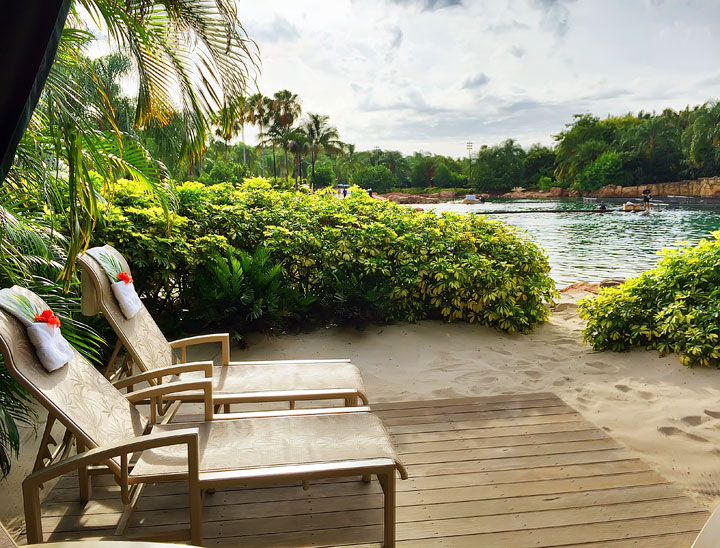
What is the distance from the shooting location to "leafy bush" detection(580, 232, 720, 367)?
15.6 feet

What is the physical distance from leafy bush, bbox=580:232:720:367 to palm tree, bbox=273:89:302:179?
1928 inches

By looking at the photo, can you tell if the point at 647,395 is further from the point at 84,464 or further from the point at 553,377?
the point at 84,464

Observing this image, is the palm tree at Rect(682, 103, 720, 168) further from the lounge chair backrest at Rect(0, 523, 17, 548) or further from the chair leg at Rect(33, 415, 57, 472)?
the lounge chair backrest at Rect(0, 523, 17, 548)

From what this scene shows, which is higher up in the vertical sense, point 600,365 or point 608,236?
point 600,365

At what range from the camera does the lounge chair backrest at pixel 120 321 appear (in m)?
3.01

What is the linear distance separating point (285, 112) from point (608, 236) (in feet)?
121

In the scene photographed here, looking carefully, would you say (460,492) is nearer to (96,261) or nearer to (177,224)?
(96,261)

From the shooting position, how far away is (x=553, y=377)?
187 inches

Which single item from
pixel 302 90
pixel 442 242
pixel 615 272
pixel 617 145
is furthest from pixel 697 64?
pixel 442 242

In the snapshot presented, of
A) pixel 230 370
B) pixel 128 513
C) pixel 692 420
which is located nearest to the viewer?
pixel 128 513

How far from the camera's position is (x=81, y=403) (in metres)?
2.31

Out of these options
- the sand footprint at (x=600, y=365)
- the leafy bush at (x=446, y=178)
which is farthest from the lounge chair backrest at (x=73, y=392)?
the leafy bush at (x=446, y=178)

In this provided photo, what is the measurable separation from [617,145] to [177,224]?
224ft

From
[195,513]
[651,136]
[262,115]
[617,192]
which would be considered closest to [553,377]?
[195,513]
